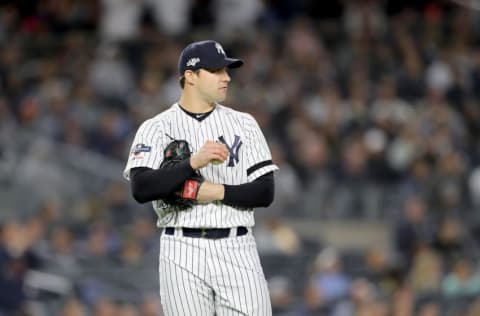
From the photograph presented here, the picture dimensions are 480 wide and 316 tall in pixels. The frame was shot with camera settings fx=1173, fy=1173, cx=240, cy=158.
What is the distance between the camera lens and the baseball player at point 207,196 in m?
5.21

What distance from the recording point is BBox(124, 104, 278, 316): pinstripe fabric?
17.2ft

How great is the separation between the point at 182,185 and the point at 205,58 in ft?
1.97

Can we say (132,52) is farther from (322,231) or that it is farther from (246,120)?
(246,120)

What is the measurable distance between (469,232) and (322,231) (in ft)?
5.96

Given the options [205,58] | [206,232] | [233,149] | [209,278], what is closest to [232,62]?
[205,58]

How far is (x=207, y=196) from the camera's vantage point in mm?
5172

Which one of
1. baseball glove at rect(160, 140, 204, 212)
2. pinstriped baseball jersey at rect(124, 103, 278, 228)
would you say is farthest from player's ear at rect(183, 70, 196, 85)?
baseball glove at rect(160, 140, 204, 212)

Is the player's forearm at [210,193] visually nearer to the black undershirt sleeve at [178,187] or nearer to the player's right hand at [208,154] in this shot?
the black undershirt sleeve at [178,187]

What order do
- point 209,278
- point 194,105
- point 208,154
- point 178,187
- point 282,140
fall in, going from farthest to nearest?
1. point 282,140
2. point 194,105
3. point 209,278
4. point 178,187
5. point 208,154

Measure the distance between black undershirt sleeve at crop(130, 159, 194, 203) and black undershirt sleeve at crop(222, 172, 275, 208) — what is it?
21 centimetres

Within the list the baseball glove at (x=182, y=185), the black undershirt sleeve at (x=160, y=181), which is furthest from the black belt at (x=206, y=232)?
the black undershirt sleeve at (x=160, y=181)

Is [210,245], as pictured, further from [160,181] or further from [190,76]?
[190,76]

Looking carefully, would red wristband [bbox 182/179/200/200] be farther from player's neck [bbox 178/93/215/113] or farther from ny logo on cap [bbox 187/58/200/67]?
ny logo on cap [bbox 187/58/200/67]

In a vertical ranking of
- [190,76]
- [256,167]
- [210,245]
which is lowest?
[210,245]
